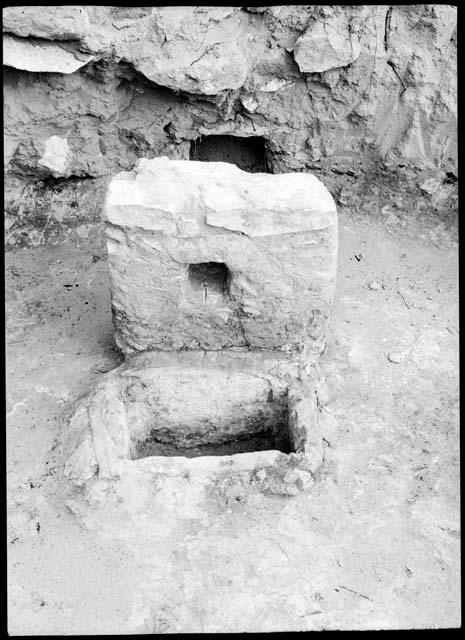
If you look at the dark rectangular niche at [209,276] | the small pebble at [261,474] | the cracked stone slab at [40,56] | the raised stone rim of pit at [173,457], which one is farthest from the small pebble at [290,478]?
the cracked stone slab at [40,56]

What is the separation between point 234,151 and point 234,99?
0.73 meters

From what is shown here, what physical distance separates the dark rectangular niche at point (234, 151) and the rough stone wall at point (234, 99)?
180 millimetres

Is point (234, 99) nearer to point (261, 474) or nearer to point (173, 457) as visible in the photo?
point (173, 457)

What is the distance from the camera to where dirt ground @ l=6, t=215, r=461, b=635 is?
12.7ft

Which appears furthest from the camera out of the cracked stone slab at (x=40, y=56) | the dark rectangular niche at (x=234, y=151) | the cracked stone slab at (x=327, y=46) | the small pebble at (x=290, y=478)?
the dark rectangular niche at (x=234, y=151)

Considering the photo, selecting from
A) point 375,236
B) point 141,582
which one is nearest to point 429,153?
point 375,236

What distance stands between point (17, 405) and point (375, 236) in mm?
3394

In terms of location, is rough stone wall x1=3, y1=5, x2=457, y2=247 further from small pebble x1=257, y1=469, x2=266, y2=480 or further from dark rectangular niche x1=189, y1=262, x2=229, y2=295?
small pebble x1=257, y1=469, x2=266, y2=480

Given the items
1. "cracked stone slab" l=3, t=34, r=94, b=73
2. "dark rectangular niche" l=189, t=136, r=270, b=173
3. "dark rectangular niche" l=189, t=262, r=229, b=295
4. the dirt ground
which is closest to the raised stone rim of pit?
the dirt ground

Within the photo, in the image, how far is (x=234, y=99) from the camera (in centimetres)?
658

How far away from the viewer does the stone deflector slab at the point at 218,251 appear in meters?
4.66

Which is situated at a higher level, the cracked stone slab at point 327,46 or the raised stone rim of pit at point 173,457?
the cracked stone slab at point 327,46

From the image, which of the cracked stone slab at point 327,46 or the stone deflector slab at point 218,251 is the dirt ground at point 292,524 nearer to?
the stone deflector slab at point 218,251

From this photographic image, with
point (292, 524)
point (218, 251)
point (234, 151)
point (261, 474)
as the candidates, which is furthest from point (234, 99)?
point (292, 524)
